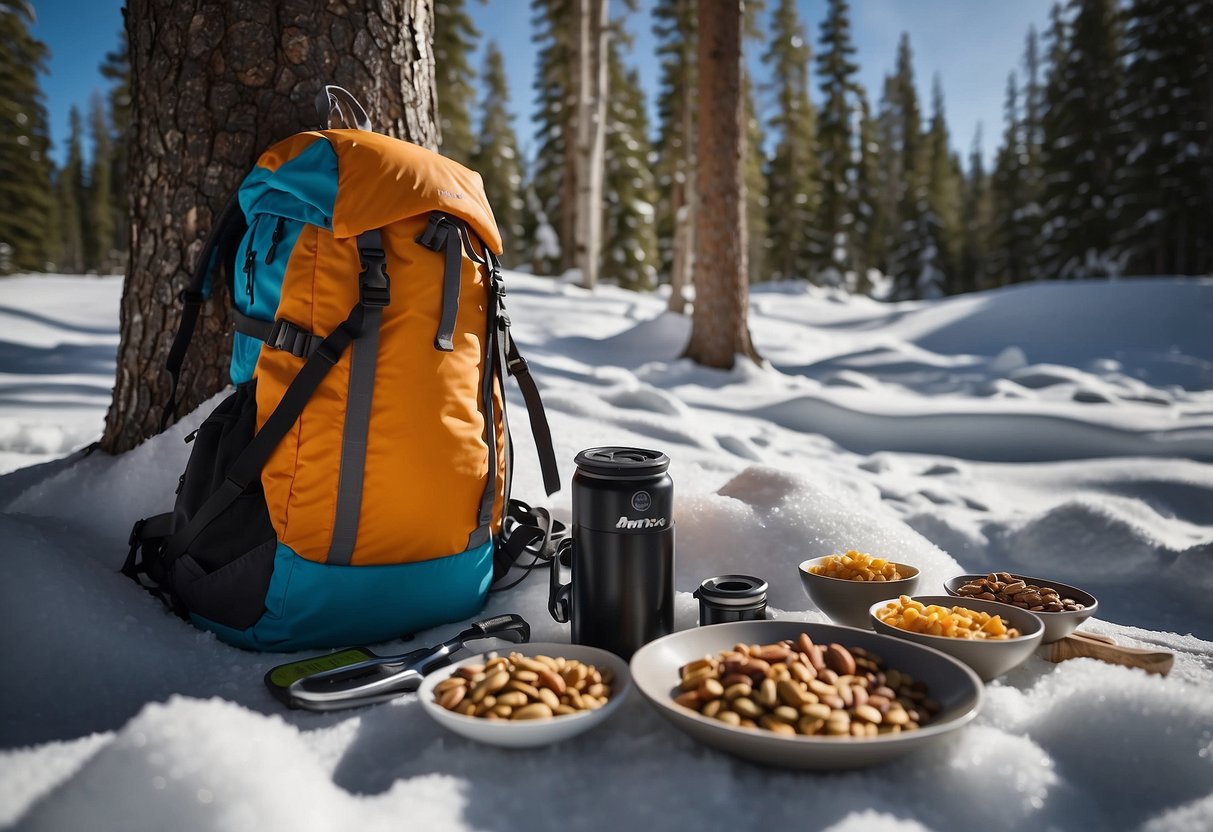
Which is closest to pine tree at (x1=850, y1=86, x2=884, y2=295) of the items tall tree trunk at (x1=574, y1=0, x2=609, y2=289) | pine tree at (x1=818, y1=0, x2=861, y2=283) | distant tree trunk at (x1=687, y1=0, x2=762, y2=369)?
pine tree at (x1=818, y1=0, x2=861, y2=283)

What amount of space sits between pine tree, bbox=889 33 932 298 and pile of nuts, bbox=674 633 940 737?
3129cm

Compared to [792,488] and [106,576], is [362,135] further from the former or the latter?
[792,488]

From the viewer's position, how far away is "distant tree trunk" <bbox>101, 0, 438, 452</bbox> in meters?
2.13

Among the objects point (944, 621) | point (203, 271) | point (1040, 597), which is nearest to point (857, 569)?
point (944, 621)

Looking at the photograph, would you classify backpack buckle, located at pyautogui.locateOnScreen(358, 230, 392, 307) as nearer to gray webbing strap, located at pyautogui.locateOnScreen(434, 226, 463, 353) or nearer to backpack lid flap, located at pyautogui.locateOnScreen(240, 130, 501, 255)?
backpack lid flap, located at pyautogui.locateOnScreen(240, 130, 501, 255)

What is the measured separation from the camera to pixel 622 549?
148 cm

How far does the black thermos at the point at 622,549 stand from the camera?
1.46 meters

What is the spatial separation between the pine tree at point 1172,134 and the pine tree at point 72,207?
44016mm

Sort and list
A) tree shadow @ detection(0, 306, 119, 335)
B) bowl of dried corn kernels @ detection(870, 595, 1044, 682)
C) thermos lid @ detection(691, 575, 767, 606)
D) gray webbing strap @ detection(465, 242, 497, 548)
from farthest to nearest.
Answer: tree shadow @ detection(0, 306, 119, 335) < gray webbing strap @ detection(465, 242, 497, 548) < thermos lid @ detection(691, 575, 767, 606) < bowl of dried corn kernels @ detection(870, 595, 1044, 682)

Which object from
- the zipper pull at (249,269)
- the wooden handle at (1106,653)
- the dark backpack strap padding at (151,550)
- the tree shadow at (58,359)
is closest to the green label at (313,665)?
the dark backpack strap padding at (151,550)

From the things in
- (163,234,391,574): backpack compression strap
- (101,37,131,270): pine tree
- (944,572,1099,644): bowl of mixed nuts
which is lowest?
(944,572,1099,644): bowl of mixed nuts

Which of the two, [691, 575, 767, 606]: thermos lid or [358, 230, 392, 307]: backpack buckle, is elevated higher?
[358, 230, 392, 307]: backpack buckle

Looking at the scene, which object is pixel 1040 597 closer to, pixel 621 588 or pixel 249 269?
pixel 621 588

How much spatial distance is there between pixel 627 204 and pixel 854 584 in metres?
20.0
